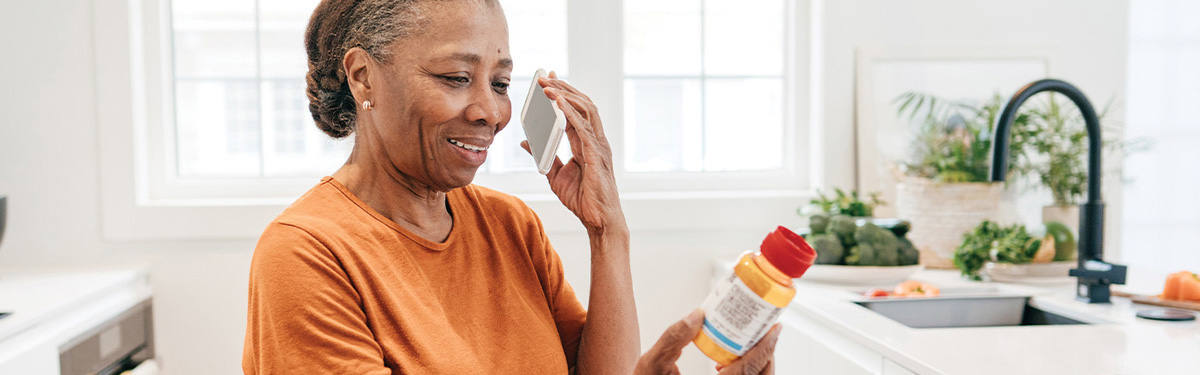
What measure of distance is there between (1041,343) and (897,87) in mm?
1272

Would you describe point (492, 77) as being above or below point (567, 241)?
above

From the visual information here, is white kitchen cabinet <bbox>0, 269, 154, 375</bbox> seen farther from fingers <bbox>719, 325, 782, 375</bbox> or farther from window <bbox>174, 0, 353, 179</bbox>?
fingers <bbox>719, 325, 782, 375</bbox>

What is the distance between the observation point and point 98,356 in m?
1.93

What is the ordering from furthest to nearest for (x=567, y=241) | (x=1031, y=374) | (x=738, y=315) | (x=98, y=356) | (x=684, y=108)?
(x=684, y=108)
(x=567, y=241)
(x=98, y=356)
(x=1031, y=374)
(x=738, y=315)

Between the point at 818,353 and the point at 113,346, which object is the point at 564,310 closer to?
the point at 818,353

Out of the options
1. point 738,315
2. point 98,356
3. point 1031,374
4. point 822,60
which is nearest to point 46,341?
point 98,356

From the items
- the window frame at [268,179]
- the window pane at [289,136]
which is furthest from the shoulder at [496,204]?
the window pane at [289,136]

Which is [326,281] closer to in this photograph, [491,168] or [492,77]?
[492,77]

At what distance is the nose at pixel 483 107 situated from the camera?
1048mm

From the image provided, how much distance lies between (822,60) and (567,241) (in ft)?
2.95

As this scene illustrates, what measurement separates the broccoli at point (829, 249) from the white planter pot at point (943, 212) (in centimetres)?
35

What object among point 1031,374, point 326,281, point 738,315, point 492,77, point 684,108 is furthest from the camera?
point 684,108

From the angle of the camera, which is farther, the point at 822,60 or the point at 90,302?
the point at 822,60

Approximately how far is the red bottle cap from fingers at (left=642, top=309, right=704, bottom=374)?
91 millimetres
